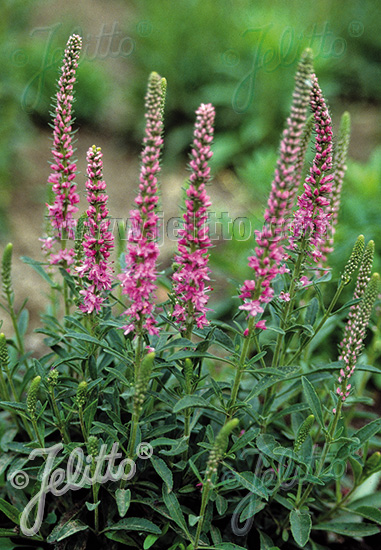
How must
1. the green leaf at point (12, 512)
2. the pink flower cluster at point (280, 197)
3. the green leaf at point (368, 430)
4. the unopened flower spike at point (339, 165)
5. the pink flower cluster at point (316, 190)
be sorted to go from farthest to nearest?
1. the unopened flower spike at point (339, 165)
2. the green leaf at point (368, 430)
3. the green leaf at point (12, 512)
4. the pink flower cluster at point (316, 190)
5. the pink flower cluster at point (280, 197)

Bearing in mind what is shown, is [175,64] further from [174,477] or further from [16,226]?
[174,477]

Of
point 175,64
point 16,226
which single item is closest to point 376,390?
point 16,226

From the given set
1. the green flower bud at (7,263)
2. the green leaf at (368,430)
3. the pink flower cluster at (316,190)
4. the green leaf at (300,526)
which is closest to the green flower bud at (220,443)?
the green leaf at (300,526)

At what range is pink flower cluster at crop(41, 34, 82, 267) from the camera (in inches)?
99.2

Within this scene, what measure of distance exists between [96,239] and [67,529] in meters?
1.29

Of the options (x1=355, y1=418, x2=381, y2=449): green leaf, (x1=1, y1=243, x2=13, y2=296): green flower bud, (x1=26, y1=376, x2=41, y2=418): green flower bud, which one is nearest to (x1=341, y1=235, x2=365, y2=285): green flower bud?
(x1=355, y1=418, x2=381, y2=449): green leaf

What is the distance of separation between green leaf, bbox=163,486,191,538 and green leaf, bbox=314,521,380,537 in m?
0.82

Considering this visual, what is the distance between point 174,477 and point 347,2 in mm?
8977

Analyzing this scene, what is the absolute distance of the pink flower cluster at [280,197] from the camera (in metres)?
1.99

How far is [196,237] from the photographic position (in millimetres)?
2318

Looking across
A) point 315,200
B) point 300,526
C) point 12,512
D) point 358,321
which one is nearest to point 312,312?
point 358,321

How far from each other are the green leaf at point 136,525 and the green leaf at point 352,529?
92 cm

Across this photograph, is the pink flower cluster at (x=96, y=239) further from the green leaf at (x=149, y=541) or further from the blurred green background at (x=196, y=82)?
the blurred green background at (x=196, y=82)

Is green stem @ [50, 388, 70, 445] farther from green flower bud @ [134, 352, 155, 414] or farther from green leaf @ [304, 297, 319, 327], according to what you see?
green leaf @ [304, 297, 319, 327]
